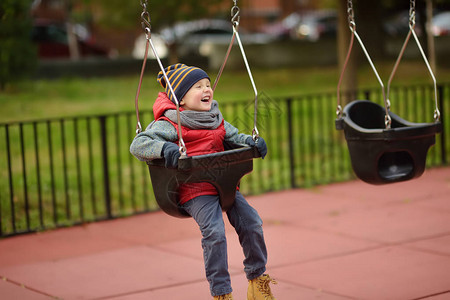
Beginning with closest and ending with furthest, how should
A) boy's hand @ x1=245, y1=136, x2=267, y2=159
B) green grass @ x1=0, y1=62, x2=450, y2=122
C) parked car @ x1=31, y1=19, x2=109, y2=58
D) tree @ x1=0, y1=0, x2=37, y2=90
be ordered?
boy's hand @ x1=245, y1=136, x2=267, y2=159, tree @ x1=0, y1=0, x2=37, y2=90, green grass @ x1=0, y1=62, x2=450, y2=122, parked car @ x1=31, y1=19, x2=109, y2=58

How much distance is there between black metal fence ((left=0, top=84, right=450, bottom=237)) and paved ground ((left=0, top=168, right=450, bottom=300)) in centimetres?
48

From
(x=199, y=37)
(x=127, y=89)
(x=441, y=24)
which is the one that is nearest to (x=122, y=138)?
(x=127, y=89)

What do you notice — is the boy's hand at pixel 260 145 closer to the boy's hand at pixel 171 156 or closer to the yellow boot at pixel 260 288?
the boy's hand at pixel 171 156

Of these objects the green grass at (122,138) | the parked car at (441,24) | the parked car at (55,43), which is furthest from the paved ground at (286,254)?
the parked car at (441,24)

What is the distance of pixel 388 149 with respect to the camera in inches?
170

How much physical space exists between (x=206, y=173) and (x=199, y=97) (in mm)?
458

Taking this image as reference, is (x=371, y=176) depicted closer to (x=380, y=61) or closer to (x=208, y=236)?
(x=208, y=236)

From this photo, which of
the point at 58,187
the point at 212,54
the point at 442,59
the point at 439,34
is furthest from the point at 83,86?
the point at 439,34

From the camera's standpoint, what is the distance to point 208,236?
3.62 m

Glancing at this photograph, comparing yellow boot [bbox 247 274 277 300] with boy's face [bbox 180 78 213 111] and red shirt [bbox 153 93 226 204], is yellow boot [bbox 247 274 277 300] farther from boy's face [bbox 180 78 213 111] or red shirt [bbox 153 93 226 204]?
boy's face [bbox 180 78 213 111]

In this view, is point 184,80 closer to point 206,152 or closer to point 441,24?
point 206,152

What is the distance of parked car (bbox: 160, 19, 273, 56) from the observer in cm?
2003

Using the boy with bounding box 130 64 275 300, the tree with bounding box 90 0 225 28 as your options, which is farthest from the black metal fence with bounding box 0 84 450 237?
the tree with bounding box 90 0 225 28

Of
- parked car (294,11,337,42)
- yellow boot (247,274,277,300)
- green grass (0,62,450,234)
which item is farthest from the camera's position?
parked car (294,11,337,42)
